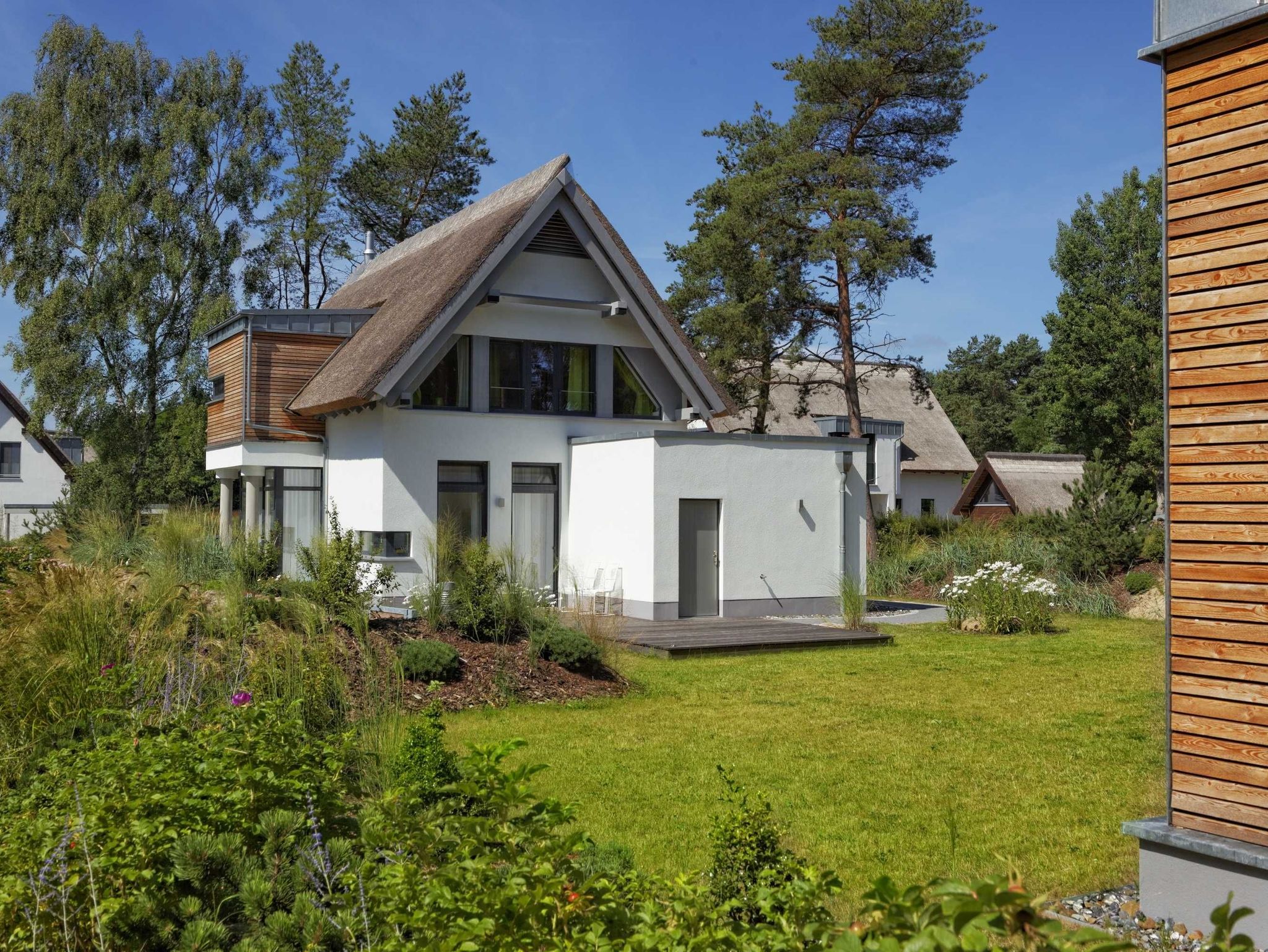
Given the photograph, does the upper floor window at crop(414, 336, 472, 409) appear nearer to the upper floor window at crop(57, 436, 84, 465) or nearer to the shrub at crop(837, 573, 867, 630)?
the shrub at crop(837, 573, 867, 630)

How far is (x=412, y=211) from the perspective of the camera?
37.8 m

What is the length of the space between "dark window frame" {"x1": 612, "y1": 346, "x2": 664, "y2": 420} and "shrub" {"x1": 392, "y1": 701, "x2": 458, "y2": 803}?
555 inches

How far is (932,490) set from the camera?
47375mm

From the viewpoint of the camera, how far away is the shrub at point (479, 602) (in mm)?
12109

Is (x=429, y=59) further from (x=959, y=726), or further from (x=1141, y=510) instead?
(x=959, y=726)

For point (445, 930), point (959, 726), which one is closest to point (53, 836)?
point (445, 930)

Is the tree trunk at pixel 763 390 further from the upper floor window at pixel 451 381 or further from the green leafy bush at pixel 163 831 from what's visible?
the green leafy bush at pixel 163 831

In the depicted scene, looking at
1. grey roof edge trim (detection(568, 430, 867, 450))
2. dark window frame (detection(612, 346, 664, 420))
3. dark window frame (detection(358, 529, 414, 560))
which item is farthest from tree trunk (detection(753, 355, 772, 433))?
dark window frame (detection(358, 529, 414, 560))

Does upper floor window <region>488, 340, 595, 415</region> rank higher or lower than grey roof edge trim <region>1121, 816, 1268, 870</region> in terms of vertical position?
higher

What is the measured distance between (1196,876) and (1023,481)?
99.3 ft

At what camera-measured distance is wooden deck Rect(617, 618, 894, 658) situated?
47.4 feet

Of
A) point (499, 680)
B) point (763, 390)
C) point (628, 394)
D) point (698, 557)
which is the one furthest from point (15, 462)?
point (499, 680)

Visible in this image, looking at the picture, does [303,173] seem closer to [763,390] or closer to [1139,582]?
[763,390]

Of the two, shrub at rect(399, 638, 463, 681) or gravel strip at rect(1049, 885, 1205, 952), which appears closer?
gravel strip at rect(1049, 885, 1205, 952)
